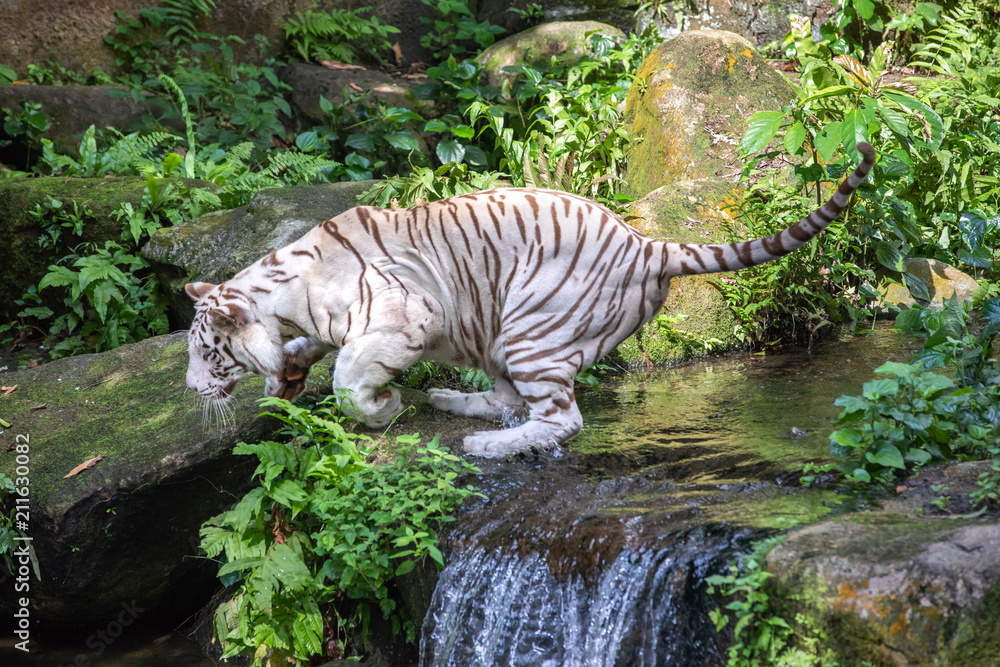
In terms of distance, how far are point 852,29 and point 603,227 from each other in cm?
714

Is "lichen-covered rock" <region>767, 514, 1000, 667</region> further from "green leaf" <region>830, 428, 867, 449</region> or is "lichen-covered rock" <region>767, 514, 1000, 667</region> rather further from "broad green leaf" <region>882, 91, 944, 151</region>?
"broad green leaf" <region>882, 91, 944, 151</region>

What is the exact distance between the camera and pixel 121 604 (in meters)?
4.11

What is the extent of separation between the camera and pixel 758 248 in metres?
3.58

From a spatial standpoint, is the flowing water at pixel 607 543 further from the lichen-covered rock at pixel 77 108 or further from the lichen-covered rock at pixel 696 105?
the lichen-covered rock at pixel 77 108

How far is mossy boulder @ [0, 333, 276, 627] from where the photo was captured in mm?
3793

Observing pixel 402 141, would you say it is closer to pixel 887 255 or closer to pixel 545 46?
pixel 545 46

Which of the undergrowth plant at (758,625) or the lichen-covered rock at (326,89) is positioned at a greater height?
the lichen-covered rock at (326,89)

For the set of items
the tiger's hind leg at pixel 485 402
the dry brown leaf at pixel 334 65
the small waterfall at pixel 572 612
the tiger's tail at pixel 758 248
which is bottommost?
the small waterfall at pixel 572 612

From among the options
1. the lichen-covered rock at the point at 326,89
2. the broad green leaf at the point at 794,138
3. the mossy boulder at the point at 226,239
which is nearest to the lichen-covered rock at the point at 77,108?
the lichen-covered rock at the point at 326,89

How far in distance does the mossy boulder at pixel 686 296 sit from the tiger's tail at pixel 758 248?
80.6 inches

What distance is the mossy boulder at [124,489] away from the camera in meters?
3.79

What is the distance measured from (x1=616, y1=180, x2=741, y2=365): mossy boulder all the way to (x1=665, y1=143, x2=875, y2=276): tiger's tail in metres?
2.05

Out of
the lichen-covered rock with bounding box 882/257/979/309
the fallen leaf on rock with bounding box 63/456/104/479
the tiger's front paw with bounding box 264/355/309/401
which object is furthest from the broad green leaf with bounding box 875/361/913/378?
the fallen leaf on rock with bounding box 63/456/104/479

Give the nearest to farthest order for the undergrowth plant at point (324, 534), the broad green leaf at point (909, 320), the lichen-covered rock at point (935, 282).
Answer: the undergrowth plant at point (324, 534)
the broad green leaf at point (909, 320)
the lichen-covered rock at point (935, 282)
